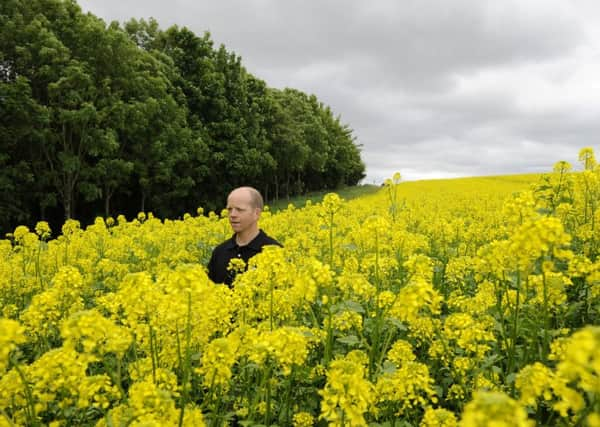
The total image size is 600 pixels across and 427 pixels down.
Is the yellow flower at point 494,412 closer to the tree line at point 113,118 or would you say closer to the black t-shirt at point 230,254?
the black t-shirt at point 230,254

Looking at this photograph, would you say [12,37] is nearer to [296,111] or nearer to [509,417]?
[509,417]

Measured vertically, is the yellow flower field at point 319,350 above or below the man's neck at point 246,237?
below

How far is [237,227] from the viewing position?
564 centimetres

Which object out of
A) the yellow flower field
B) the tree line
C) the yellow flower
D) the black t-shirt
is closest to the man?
the black t-shirt

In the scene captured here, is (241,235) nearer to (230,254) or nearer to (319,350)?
(230,254)

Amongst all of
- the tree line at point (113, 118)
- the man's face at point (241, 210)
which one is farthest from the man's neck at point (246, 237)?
the tree line at point (113, 118)

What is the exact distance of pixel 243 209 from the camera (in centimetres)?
562

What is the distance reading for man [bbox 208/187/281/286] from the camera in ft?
18.4

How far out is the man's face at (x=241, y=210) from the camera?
559cm

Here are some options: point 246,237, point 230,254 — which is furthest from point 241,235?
point 230,254

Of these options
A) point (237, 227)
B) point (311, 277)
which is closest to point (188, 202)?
point (237, 227)

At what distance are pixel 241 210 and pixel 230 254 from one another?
0.69 metres

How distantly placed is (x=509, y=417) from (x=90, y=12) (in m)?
31.9

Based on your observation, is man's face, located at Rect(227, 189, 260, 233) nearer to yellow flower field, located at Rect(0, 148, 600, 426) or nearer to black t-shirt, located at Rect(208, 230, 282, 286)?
black t-shirt, located at Rect(208, 230, 282, 286)
